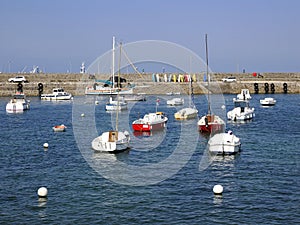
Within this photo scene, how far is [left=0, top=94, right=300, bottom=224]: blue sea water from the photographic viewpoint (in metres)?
23.5

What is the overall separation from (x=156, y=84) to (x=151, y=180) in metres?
98.2

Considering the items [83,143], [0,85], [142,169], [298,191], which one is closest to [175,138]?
[83,143]

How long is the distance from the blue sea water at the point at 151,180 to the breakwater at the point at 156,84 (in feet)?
229

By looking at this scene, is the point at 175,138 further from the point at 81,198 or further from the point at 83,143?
the point at 81,198

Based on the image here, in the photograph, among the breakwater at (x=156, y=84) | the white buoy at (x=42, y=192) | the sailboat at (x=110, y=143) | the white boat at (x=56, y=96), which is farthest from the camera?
the breakwater at (x=156, y=84)

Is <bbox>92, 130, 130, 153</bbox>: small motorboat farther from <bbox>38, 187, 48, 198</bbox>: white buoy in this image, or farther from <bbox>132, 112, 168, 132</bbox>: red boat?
<bbox>132, 112, 168, 132</bbox>: red boat

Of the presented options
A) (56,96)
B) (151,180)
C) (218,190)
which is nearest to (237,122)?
(151,180)

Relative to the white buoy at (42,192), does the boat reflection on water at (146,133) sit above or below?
above

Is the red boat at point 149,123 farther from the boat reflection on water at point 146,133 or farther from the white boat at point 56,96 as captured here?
the white boat at point 56,96

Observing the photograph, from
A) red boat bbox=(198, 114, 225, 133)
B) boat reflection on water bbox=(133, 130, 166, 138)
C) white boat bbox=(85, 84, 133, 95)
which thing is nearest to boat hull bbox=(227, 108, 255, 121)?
red boat bbox=(198, 114, 225, 133)

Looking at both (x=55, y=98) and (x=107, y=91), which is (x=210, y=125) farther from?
(x=107, y=91)

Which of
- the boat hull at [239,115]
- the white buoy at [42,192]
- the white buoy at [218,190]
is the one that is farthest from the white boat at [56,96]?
the white buoy at [218,190]

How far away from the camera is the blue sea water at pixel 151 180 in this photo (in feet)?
77.3

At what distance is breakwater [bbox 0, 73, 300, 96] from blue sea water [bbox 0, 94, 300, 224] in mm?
69722
